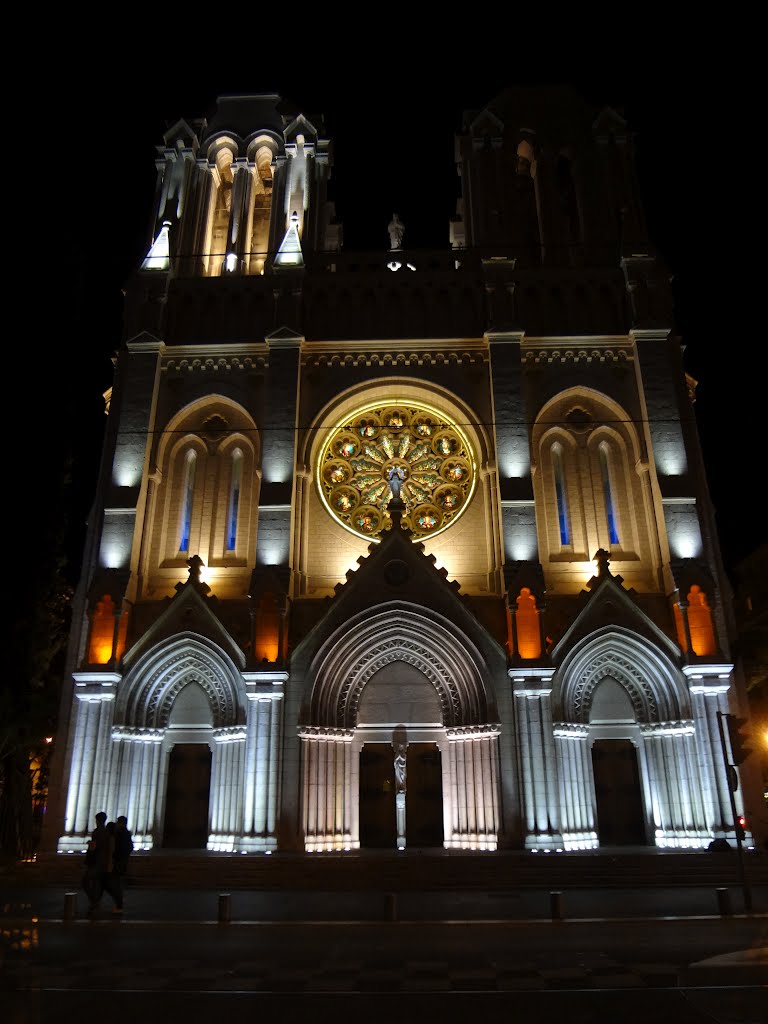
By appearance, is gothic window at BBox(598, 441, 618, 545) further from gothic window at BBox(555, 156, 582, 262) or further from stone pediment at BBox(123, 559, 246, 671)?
stone pediment at BBox(123, 559, 246, 671)

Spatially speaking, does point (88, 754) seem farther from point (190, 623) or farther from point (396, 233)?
point (396, 233)

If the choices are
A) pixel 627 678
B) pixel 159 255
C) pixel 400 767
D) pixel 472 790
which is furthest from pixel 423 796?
pixel 159 255

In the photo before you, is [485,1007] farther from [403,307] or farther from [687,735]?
[403,307]

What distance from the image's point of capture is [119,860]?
12.8 meters

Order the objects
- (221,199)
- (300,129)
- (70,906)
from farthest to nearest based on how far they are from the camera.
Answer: (221,199) < (300,129) < (70,906)

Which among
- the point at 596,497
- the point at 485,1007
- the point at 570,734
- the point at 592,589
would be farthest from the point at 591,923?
the point at 596,497

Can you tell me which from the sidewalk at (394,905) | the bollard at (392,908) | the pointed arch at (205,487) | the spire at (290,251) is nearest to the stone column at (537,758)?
the sidewalk at (394,905)

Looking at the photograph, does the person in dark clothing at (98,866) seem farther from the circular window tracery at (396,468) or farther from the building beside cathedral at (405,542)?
the circular window tracery at (396,468)

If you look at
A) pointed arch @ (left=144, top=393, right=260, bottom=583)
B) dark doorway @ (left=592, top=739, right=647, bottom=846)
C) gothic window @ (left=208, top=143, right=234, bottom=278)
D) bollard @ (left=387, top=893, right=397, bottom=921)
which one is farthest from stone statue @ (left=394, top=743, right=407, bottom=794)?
gothic window @ (left=208, top=143, right=234, bottom=278)

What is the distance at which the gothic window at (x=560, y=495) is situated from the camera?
23.1 meters

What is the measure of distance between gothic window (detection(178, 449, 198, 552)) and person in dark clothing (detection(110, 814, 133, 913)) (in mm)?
11032

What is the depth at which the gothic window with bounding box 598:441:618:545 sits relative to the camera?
908 inches

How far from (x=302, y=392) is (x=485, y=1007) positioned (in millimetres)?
20296

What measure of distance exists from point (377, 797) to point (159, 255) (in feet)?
62.2
